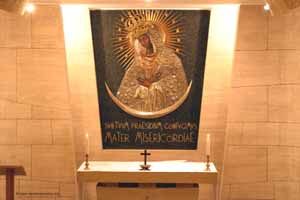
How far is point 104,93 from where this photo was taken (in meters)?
6.10

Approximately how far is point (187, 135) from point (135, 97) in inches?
35.4

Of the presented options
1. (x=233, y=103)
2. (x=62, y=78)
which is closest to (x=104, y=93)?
(x=62, y=78)

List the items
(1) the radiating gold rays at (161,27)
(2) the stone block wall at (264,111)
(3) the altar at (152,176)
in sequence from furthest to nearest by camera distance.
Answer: (1) the radiating gold rays at (161,27) < (2) the stone block wall at (264,111) < (3) the altar at (152,176)

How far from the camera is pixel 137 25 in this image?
234 inches

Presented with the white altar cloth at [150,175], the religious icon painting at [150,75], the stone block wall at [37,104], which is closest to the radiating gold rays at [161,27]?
the religious icon painting at [150,75]

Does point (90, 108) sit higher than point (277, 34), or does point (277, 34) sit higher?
point (277, 34)

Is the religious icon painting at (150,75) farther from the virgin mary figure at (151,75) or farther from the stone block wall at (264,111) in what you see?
the stone block wall at (264,111)

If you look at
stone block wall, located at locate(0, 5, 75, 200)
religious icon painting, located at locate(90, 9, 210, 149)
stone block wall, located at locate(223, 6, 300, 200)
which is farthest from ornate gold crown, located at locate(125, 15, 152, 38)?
stone block wall, located at locate(223, 6, 300, 200)

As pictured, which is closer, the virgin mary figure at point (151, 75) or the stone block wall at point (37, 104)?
the stone block wall at point (37, 104)

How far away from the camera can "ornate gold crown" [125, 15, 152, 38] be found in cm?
594

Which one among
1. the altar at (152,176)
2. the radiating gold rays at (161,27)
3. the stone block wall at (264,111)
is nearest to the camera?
the altar at (152,176)

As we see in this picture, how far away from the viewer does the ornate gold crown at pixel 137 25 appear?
19.5 ft

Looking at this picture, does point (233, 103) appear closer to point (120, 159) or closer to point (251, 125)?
point (251, 125)

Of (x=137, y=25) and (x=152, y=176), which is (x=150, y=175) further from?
(x=137, y=25)
